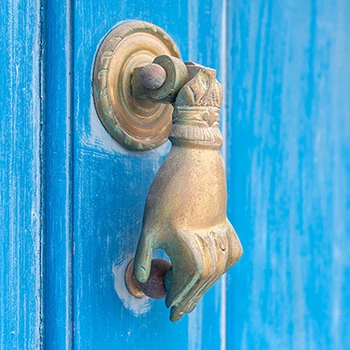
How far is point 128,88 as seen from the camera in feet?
1.49

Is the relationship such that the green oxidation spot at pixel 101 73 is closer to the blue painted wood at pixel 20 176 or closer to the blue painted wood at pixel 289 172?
the blue painted wood at pixel 20 176

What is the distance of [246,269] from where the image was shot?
2.11 feet

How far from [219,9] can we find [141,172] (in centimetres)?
23

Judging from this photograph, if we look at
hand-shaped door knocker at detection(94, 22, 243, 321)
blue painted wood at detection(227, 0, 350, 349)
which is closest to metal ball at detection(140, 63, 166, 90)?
hand-shaped door knocker at detection(94, 22, 243, 321)

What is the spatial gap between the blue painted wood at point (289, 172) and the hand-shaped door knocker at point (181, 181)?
21cm

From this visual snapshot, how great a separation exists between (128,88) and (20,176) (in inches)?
4.8

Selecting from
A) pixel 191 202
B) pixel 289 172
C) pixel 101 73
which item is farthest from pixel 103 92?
pixel 289 172

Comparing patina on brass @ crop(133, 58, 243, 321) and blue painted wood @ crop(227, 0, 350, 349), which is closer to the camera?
patina on brass @ crop(133, 58, 243, 321)

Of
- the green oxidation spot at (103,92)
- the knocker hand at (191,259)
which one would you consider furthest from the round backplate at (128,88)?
the knocker hand at (191,259)

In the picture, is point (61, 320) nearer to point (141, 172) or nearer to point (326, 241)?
point (141, 172)

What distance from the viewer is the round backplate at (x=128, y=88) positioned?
44cm

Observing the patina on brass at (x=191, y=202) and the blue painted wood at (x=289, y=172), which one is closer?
the patina on brass at (x=191, y=202)

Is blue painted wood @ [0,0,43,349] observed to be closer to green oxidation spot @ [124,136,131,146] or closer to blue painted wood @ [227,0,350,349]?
green oxidation spot @ [124,136,131,146]

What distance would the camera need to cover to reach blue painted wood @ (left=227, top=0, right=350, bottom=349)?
2.08 feet
